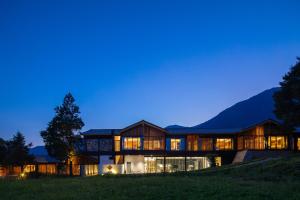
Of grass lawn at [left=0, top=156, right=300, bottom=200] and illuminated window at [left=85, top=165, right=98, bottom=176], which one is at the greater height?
grass lawn at [left=0, top=156, right=300, bottom=200]

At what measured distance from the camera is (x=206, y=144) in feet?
160

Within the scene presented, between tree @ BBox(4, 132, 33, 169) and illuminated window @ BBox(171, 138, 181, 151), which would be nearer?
tree @ BBox(4, 132, 33, 169)

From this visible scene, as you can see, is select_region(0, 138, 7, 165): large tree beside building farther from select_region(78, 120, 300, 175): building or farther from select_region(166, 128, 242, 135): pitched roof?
select_region(166, 128, 242, 135): pitched roof

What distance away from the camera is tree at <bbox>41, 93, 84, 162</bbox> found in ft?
151

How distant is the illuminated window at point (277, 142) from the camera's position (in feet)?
153

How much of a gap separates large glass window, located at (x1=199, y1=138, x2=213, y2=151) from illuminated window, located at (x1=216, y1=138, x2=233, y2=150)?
0.82 m

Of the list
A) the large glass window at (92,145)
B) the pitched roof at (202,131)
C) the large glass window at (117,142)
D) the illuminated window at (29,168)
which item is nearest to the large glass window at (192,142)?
the pitched roof at (202,131)

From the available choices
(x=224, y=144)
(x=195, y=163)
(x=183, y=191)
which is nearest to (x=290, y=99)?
(x=224, y=144)

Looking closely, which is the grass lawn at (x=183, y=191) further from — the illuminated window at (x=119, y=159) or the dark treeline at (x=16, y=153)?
the illuminated window at (x=119, y=159)

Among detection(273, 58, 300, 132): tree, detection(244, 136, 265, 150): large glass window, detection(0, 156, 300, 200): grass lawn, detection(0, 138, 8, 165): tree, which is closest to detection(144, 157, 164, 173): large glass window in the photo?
detection(244, 136, 265, 150): large glass window

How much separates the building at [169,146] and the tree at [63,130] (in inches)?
93.8

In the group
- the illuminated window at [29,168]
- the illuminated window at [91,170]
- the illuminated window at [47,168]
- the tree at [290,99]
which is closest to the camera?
the tree at [290,99]

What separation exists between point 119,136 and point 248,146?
15177 mm

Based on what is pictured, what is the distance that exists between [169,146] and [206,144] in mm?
4393
